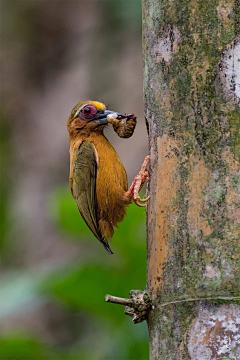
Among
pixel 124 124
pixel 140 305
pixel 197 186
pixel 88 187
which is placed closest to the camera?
pixel 197 186

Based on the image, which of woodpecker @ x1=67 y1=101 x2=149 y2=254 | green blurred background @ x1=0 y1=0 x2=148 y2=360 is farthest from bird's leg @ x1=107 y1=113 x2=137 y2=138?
green blurred background @ x1=0 y1=0 x2=148 y2=360

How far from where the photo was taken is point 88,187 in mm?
3695

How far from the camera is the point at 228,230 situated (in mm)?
1906

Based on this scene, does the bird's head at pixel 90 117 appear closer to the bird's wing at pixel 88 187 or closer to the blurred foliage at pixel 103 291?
the bird's wing at pixel 88 187

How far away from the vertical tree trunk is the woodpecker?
136 cm

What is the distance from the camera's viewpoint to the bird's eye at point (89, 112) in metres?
3.94

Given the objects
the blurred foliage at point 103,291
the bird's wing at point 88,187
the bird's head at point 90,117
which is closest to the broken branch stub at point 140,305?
the blurred foliage at point 103,291

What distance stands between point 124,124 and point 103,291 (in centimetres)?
134

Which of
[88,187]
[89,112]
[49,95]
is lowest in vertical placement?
[88,187]

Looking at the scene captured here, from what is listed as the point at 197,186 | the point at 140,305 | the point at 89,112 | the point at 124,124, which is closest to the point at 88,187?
the point at 124,124

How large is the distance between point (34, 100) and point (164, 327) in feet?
20.7

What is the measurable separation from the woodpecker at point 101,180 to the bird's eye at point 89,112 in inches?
2.0

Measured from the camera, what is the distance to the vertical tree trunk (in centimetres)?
188

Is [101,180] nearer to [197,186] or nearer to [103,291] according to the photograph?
[103,291]
